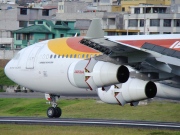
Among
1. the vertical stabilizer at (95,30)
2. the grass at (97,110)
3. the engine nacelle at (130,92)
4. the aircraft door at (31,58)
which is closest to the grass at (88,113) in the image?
the grass at (97,110)

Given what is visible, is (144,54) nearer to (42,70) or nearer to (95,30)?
(95,30)

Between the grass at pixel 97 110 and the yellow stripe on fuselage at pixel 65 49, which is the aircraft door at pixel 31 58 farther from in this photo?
the grass at pixel 97 110

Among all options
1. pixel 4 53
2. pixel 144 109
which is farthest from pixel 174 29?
pixel 144 109

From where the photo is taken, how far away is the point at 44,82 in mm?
40750

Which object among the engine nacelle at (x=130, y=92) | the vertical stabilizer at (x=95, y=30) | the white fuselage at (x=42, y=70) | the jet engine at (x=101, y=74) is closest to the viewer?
the vertical stabilizer at (x=95, y=30)

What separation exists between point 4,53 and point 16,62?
67.6 m

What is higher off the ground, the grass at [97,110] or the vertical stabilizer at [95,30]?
the vertical stabilizer at [95,30]

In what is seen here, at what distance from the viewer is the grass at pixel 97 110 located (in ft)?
145

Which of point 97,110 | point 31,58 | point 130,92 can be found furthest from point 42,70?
point 97,110

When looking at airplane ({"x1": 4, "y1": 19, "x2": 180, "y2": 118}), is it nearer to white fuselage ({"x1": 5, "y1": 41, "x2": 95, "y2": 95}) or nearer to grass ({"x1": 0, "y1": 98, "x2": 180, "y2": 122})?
white fuselage ({"x1": 5, "y1": 41, "x2": 95, "y2": 95})

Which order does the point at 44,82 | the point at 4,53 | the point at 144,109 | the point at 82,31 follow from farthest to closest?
the point at 82,31 → the point at 4,53 → the point at 144,109 → the point at 44,82

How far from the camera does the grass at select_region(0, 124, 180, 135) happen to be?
31.1 metres

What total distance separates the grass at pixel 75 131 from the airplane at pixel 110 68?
1.65m

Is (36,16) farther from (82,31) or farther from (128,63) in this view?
(128,63)
